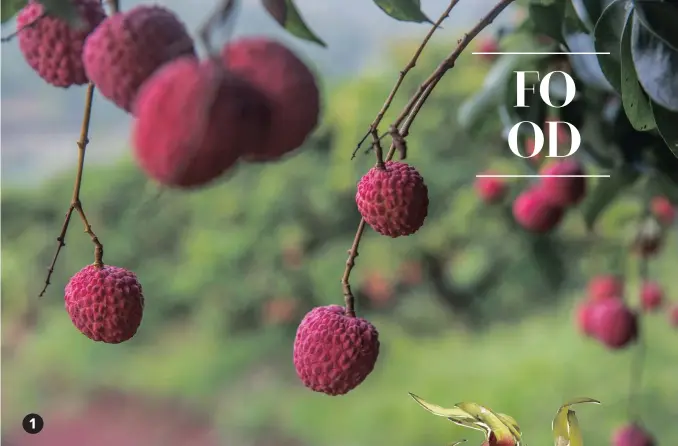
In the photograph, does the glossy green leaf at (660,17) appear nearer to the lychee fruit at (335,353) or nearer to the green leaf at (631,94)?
the green leaf at (631,94)

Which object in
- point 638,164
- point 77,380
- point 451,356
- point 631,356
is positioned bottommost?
point 631,356

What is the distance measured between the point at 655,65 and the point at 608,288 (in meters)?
0.57

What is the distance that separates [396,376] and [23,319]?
0.50m

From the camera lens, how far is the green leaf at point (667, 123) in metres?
0.27

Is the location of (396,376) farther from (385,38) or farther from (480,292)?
(385,38)

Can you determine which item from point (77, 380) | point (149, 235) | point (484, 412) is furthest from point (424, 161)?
point (484, 412)

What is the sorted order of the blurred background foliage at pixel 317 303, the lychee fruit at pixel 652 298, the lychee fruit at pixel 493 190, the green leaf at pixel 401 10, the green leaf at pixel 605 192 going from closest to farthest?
the green leaf at pixel 401 10 → the green leaf at pixel 605 192 → the lychee fruit at pixel 493 190 → the lychee fruit at pixel 652 298 → the blurred background foliage at pixel 317 303

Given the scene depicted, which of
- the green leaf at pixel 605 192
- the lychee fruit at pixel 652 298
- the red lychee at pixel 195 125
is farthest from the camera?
the lychee fruit at pixel 652 298

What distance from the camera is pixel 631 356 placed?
1.12 metres

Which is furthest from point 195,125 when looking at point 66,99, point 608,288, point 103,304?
point 608,288

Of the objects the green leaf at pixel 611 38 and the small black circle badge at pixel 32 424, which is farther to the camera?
the small black circle badge at pixel 32 424

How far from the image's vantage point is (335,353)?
0.24 m

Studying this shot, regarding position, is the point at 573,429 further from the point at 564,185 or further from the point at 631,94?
the point at 564,185

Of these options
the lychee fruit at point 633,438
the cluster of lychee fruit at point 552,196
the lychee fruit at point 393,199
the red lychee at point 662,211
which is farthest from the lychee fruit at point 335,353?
the red lychee at point 662,211
